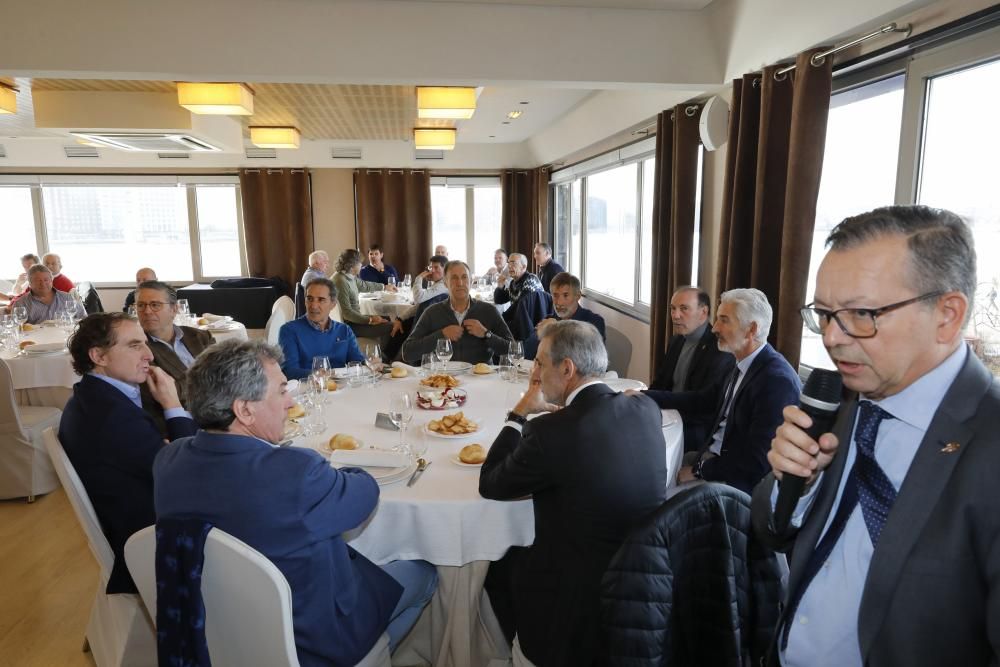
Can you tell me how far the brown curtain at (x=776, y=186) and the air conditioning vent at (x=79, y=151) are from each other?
10.4m

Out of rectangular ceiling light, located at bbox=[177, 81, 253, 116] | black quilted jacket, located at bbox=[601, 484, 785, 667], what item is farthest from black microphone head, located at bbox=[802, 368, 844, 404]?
rectangular ceiling light, located at bbox=[177, 81, 253, 116]

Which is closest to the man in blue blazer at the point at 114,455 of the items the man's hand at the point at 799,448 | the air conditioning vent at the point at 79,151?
the man's hand at the point at 799,448

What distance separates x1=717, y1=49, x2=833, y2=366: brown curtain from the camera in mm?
3023

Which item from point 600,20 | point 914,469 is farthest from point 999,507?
point 600,20

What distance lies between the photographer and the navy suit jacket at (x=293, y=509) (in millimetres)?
1386

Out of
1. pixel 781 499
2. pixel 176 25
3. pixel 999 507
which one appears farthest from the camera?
pixel 176 25

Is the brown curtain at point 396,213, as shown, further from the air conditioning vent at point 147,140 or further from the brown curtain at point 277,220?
the air conditioning vent at point 147,140

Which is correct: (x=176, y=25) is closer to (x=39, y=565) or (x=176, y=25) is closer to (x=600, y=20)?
(x=600, y=20)

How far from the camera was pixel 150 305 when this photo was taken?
300cm

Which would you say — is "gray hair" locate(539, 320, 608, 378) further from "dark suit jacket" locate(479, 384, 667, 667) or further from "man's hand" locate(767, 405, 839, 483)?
"man's hand" locate(767, 405, 839, 483)

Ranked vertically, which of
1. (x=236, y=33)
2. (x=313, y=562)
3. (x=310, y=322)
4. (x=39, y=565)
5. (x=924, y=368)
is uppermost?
(x=236, y=33)

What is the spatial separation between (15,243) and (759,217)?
40.1ft

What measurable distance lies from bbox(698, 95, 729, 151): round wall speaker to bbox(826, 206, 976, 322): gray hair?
339cm

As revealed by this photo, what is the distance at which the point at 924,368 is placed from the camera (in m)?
0.99
